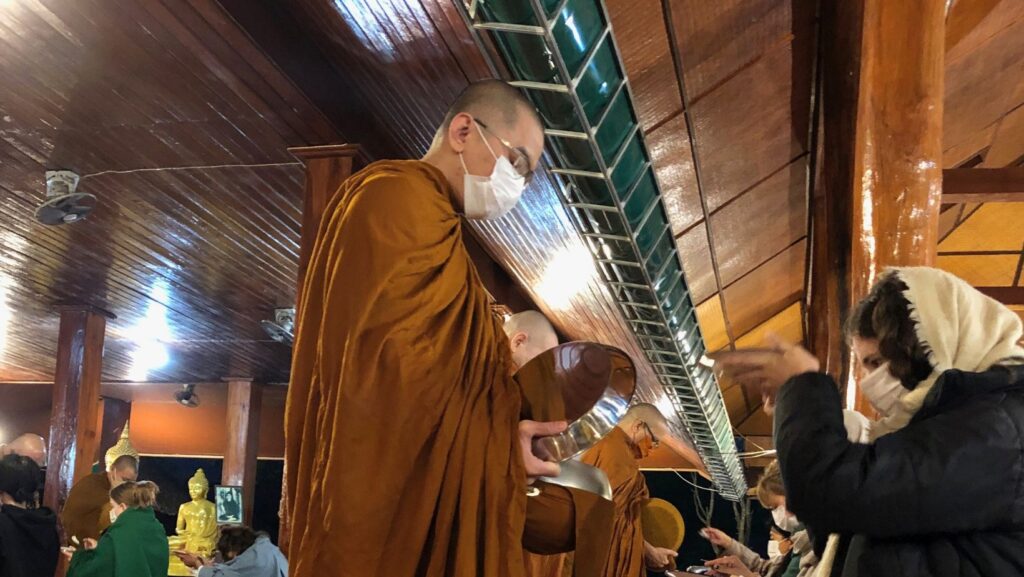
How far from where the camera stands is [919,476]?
1.14 metres

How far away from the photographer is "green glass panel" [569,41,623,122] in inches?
85.1

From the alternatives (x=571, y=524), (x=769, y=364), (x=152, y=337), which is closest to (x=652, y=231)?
(x=769, y=364)

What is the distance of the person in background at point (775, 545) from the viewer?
109 inches

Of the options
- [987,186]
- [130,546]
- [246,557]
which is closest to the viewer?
[130,546]

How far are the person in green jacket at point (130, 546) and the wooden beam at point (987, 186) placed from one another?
4.28 metres

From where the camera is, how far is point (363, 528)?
3.83 ft

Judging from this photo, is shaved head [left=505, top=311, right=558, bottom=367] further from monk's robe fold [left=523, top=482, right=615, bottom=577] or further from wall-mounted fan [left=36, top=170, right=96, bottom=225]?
wall-mounted fan [left=36, top=170, right=96, bottom=225]

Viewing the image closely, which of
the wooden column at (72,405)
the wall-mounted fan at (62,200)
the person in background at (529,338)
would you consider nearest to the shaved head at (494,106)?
the person in background at (529,338)

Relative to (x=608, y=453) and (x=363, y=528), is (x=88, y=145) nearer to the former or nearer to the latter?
(x=608, y=453)

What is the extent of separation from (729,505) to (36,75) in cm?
1100

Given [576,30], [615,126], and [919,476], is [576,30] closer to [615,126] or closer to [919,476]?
[615,126]

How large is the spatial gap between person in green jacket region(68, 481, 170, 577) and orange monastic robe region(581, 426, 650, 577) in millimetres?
2029

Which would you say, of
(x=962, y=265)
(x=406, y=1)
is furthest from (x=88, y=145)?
(x=962, y=265)

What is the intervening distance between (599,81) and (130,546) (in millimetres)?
3118
